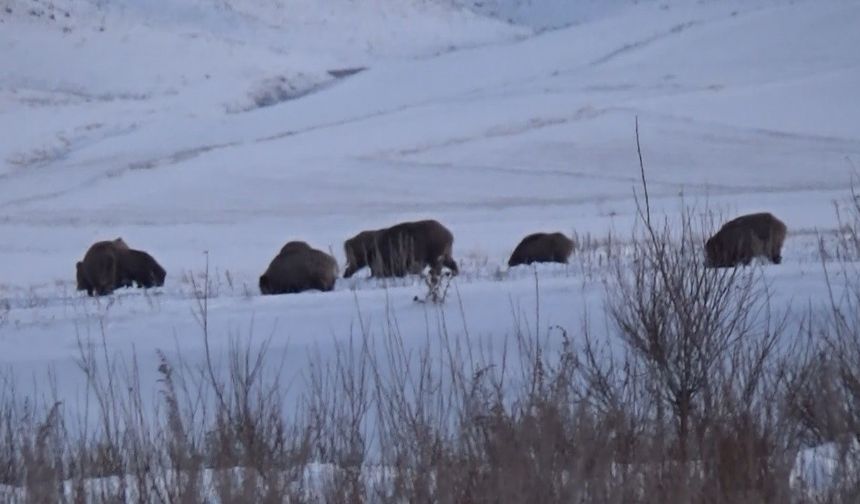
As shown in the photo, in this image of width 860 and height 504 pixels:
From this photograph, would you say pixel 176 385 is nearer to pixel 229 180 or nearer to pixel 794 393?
pixel 794 393

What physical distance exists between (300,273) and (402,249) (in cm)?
147

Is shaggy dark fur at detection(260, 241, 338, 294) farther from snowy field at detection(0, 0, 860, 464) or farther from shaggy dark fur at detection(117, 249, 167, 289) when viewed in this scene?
shaggy dark fur at detection(117, 249, 167, 289)

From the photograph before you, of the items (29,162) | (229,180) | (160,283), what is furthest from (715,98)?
(160,283)

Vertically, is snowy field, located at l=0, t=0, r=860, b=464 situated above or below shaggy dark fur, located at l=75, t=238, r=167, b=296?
above

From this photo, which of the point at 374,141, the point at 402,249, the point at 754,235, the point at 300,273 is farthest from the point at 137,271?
the point at 374,141

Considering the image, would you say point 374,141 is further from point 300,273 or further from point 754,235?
point 754,235

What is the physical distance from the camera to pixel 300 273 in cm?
1541

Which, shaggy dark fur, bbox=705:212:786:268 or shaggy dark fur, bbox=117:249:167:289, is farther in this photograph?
shaggy dark fur, bbox=117:249:167:289

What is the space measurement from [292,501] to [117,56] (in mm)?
57094

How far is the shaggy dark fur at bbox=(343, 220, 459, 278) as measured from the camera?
53.8 feet

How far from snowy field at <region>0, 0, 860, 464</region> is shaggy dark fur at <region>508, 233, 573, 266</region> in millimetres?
683

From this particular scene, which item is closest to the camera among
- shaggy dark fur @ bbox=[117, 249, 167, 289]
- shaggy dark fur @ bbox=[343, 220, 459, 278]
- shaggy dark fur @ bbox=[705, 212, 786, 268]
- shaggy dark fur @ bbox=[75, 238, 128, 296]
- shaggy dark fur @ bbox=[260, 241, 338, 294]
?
shaggy dark fur @ bbox=[705, 212, 786, 268]

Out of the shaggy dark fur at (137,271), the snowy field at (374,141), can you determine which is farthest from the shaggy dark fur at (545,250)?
the shaggy dark fur at (137,271)

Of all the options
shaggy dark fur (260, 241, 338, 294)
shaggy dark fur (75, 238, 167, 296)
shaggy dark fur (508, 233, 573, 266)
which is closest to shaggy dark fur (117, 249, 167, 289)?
shaggy dark fur (75, 238, 167, 296)
